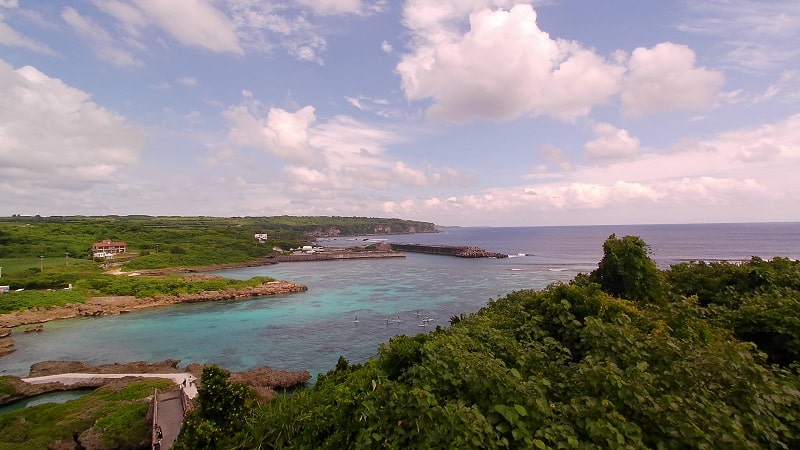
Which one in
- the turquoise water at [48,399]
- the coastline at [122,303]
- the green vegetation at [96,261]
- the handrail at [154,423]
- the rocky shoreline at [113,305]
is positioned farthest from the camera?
the green vegetation at [96,261]

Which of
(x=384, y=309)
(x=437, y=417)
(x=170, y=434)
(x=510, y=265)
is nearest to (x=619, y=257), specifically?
(x=437, y=417)

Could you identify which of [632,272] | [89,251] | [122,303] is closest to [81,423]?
[632,272]

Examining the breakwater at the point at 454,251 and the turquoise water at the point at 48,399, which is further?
the breakwater at the point at 454,251

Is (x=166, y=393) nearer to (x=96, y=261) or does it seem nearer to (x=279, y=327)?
(x=279, y=327)

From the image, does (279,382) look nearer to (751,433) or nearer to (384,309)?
(384,309)

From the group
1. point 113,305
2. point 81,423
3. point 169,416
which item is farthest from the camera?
point 113,305

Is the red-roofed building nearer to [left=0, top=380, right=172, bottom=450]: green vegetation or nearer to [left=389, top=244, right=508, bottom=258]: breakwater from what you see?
[left=0, top=380, right=172, bottom=450]: green vegetation

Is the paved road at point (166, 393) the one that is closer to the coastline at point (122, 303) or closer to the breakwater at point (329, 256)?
the coastline at point (122, 303)

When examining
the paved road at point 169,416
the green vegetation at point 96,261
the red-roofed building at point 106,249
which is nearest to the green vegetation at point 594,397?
the paved road at point 169,416
